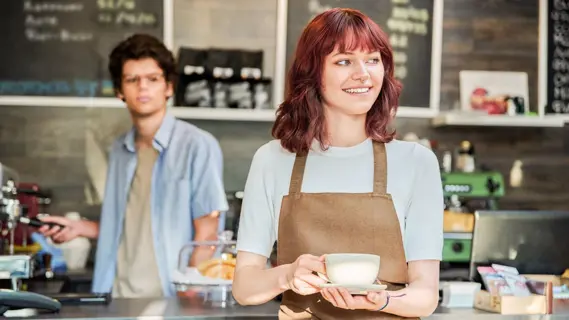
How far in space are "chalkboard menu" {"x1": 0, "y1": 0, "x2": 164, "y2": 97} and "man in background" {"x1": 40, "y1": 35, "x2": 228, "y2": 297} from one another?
2.43 ft

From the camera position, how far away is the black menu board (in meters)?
5.09

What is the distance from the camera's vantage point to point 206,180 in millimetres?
3807

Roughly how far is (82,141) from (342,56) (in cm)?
322

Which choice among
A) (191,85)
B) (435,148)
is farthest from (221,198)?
(435,148)

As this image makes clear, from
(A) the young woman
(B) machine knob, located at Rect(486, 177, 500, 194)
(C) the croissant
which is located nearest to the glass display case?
(C) the croissant

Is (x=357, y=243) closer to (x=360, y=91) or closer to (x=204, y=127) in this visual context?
(x=360, y=91)

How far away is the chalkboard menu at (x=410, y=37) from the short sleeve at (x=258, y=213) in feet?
10.4

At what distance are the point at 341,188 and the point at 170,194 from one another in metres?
2.02

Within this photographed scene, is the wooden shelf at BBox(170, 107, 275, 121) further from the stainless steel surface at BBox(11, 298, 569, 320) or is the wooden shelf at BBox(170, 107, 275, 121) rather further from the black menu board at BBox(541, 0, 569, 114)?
the stainless steel surface at BBox(11, 298, 569, 320)

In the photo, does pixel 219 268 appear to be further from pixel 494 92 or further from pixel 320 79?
pixel 494 92

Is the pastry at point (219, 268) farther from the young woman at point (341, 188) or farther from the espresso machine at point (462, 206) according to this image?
the espresso machine at point (462, 206)

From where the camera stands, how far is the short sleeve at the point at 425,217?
6.27 ft

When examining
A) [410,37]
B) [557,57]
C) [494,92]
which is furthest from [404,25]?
[557,57]

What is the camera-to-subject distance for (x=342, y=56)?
6.23 ft
